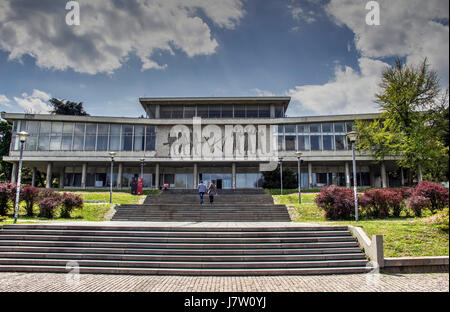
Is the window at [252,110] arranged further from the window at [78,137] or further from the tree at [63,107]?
the tree at [63,107]

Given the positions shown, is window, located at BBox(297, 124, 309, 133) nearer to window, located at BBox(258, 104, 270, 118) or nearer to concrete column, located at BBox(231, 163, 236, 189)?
window, located at BBox(258, 104, 270, 118)

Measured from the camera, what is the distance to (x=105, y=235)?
10188 millimetres

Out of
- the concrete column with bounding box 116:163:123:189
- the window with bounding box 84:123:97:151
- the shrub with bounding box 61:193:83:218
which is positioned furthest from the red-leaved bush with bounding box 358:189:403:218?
the window with bounding box 84:123:97:151

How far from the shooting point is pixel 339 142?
3459cm

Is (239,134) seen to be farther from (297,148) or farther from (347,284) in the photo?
(347,284)

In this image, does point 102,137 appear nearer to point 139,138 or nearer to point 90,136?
point 90,136

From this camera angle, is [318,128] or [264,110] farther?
[264,110]

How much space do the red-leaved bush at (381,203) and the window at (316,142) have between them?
62.6 feet

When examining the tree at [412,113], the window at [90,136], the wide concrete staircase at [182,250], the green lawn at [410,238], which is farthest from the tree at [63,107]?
the green lawn at [410,238]

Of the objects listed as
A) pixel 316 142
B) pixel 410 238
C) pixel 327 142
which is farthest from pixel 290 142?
pixel 410 238

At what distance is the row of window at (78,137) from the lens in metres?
34.9

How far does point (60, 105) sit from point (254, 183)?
134 feet

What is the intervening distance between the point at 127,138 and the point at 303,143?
22296 millimetres
